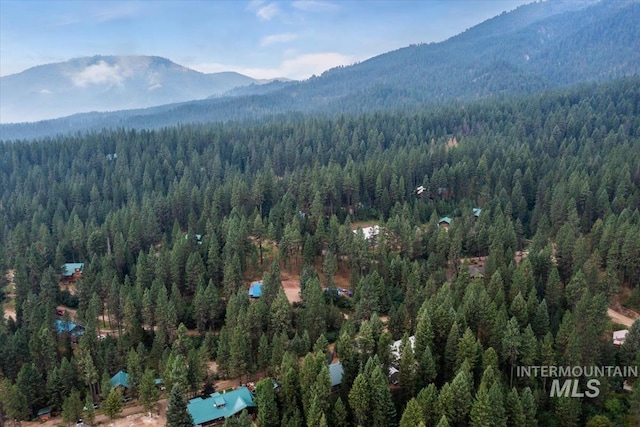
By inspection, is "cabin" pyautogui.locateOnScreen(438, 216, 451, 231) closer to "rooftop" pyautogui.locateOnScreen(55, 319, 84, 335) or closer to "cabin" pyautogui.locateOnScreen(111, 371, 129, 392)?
"cabin" pyautogui.locateOnScreen(111, 371, 129, 392)

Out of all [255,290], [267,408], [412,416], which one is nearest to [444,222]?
[255,290]

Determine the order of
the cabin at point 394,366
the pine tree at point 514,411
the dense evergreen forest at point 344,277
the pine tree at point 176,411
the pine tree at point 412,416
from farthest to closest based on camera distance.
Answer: the cabin at point 394,366
the dense evergreen forest at point 344,277
the pine tree at point 176,411
the pine tree at point 514,411
the pine tree at point 412,416

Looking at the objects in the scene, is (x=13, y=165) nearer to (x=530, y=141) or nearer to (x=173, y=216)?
(x=173, y=216)

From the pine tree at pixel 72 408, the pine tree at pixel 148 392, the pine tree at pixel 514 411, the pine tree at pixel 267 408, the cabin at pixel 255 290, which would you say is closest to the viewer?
the pine tree at pixel 514 411

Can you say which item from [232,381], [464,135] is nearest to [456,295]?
[232,381]

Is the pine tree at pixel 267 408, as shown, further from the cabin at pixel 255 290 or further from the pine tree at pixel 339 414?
the cabin at pixel 255 290

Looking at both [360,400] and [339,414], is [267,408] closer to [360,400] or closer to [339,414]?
[339,414]

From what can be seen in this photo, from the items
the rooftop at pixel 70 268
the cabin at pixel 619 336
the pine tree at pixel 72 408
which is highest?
the rooftop at pixel 70 268

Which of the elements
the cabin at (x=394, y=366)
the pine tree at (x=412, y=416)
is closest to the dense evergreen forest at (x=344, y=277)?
the pine tree at (x=412, y=416)
